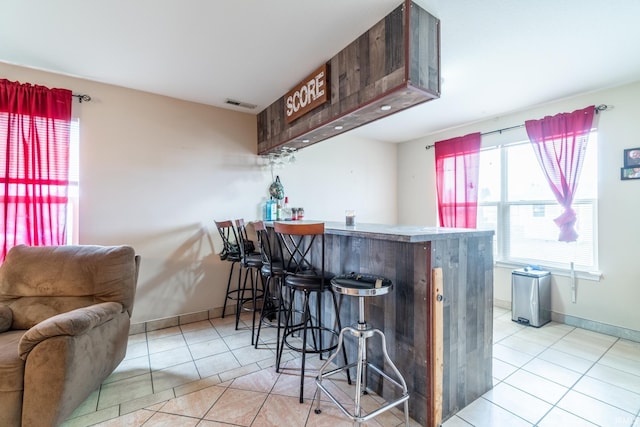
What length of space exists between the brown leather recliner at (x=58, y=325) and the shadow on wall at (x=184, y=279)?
912 mm

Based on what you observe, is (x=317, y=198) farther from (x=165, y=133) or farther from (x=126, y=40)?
(x=126, y=40)

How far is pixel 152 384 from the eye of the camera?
6.54 feet

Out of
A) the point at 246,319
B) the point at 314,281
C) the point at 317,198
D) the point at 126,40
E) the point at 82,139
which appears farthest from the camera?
the point at 317,198

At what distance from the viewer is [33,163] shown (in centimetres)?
243

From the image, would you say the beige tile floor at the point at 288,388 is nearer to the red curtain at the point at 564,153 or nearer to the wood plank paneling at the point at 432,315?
the wood plank paneling at the point at 432,315

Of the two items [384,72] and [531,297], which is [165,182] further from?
[531,297]

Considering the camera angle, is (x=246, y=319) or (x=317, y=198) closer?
(x=246, y=319)

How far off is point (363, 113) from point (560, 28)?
4.72 ft

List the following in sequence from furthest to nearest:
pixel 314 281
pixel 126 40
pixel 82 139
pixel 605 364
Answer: pixel 82 139 → pixel 605 364 → pixel 126 40 → pixel 314 281

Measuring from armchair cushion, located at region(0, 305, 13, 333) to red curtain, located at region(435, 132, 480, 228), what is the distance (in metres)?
4.66

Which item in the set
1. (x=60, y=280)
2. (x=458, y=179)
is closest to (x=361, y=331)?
(x=60, y=280)

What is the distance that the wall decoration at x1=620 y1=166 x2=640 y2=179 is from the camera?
267 centimetres

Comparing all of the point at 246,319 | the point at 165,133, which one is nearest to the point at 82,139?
the point at 165,133

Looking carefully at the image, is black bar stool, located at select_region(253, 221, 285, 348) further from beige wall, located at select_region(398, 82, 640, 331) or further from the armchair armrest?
beige wall, located at select_region(398, 82, 640, 331)
